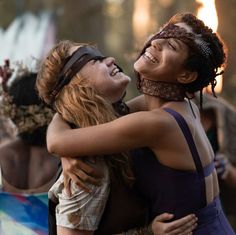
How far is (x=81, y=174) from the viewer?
2.57 m

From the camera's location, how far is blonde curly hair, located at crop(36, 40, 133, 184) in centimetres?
262

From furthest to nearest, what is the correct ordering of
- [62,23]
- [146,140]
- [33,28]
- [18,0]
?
1. [18,0]
2. [62,23]
3. [33,28]
4. [146,140]

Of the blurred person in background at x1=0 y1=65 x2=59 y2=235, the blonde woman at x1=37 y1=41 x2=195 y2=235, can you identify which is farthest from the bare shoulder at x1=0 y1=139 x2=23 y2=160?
the blonde woman at x1=37 y1=41 x2=195 y2=235

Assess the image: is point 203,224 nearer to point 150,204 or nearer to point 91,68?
point 150,204

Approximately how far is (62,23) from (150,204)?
427 inches

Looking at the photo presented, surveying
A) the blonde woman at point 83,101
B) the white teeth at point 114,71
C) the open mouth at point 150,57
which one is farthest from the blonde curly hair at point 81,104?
the open mouth at point 150,57

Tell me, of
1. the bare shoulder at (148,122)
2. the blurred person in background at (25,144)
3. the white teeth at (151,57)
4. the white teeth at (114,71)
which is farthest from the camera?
the blurred person in background at (25,144)

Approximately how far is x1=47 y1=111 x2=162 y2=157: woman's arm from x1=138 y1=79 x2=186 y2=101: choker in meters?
0.12

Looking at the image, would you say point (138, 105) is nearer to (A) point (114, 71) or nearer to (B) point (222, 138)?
(A) point (114, 71)

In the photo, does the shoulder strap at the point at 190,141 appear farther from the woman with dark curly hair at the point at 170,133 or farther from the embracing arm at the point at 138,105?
the embracing arm at the point at 138,105

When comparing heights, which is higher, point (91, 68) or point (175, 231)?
point (91, 68)

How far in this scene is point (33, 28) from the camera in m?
11.4

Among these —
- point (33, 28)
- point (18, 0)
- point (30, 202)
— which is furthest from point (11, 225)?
point (18, 0)

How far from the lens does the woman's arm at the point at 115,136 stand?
2.50m
